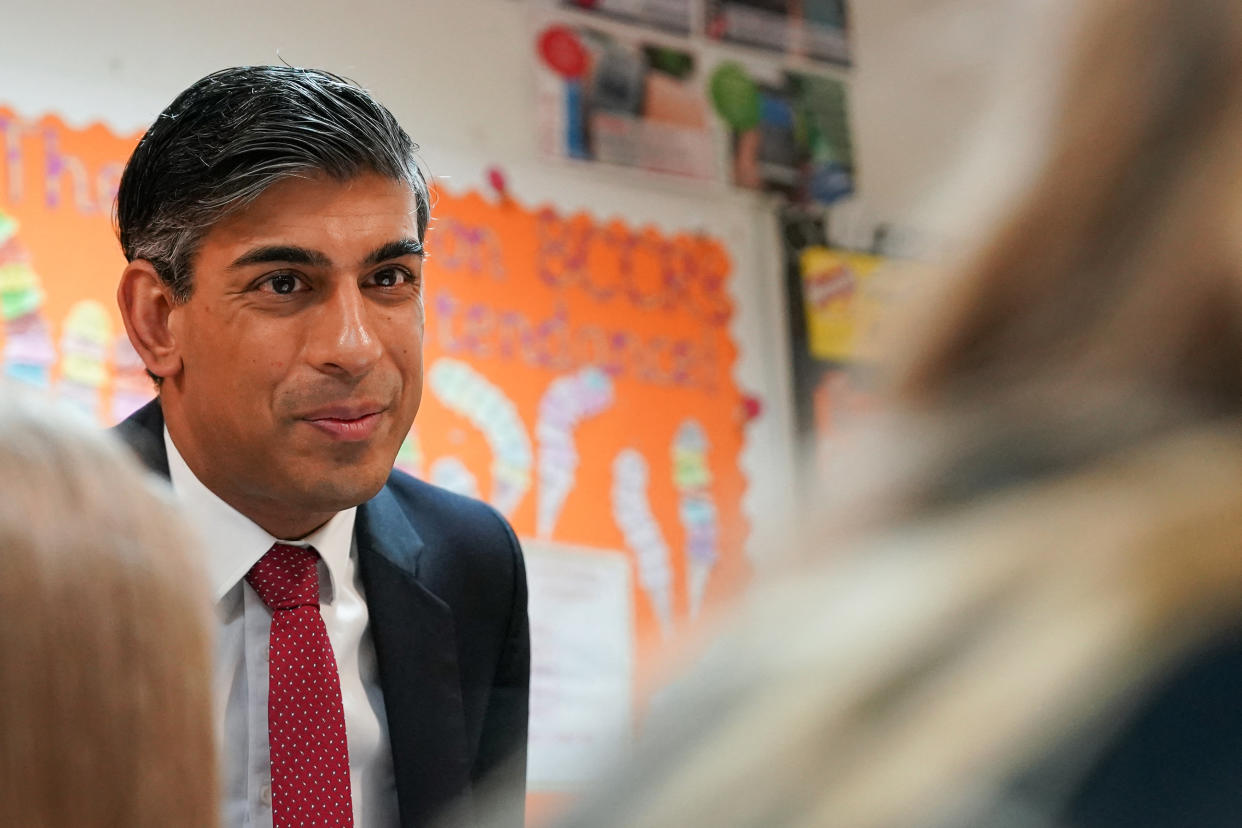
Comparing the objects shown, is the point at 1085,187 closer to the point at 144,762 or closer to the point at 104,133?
the point at 144,762

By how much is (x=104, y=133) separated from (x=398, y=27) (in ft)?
1.85

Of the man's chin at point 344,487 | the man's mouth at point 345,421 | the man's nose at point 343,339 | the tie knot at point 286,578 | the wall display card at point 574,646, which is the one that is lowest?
the wall display card at point 574,646

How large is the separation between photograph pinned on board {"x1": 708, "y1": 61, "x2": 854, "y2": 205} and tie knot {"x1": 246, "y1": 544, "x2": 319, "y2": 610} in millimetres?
1795

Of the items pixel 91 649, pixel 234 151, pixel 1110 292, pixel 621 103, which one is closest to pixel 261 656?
pixel 234 151

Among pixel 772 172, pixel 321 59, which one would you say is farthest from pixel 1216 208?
pixel 772 172

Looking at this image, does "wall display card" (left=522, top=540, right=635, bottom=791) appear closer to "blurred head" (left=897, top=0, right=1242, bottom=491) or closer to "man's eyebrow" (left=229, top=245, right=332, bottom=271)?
"man's eyebrow" (left=229, top=245, right=332, bottom=271)

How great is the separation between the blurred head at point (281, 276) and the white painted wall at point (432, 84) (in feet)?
3.59

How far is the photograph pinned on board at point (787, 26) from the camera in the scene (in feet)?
9.48

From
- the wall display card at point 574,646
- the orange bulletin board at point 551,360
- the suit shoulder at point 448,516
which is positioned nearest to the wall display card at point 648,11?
the orange bulletin board at point 551,360

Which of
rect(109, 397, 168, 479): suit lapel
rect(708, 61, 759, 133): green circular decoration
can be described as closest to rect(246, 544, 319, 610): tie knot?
rect(109, 397, 168, 479): suit lapel

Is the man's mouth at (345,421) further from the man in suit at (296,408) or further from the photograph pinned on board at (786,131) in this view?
the photograph pinned on board at (786,131)

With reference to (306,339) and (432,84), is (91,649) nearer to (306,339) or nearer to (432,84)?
(306,339)

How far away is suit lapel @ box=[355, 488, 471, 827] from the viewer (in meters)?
1.17

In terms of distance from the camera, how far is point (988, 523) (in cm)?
32
